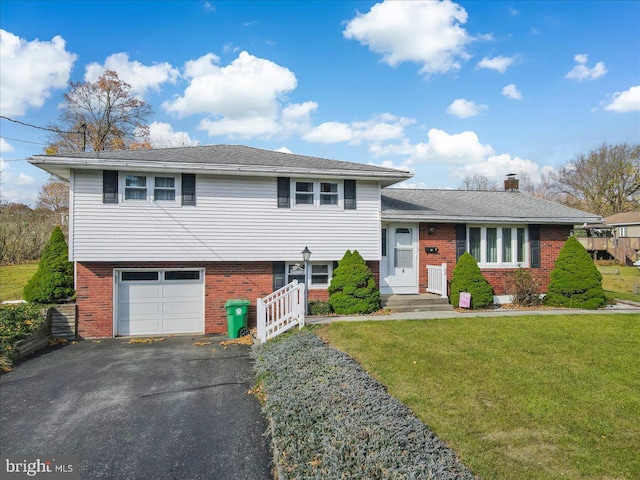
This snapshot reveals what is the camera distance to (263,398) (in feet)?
18.3

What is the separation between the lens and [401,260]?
1211 cm

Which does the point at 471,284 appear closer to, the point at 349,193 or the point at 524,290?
the point at 524,290

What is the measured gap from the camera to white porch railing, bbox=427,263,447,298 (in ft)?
37.5

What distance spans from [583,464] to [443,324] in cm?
588

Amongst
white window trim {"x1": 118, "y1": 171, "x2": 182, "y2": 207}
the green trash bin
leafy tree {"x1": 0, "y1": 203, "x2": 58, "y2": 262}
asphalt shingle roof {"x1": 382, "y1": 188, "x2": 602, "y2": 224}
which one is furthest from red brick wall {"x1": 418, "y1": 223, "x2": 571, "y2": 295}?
leafy tree {"x1": 0, "y1": 203, "x2": 58, "y2": 262}

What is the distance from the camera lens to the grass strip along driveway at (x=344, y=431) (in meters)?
3.15

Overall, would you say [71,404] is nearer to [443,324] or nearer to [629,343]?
[443,324]

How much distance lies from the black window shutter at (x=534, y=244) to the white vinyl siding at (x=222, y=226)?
19.4 ft

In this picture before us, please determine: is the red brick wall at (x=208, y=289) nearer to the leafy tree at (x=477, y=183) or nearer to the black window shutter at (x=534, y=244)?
the black window shutter at (x=534, y=244)

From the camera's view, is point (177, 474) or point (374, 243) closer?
point (177, 474)

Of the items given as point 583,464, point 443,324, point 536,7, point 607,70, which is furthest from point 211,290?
point 607,70


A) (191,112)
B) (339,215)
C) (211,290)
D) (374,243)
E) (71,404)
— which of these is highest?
(191,112)

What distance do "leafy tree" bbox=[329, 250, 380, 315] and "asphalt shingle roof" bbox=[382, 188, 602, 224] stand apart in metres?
1.91

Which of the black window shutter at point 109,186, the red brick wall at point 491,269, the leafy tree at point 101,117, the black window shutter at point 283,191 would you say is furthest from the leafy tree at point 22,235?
the red brick wall at point 491,269
